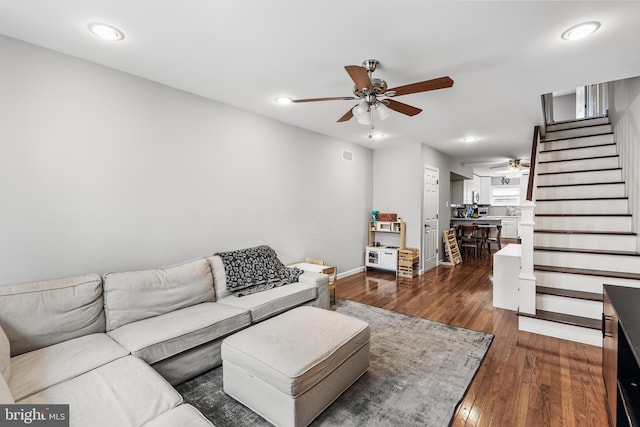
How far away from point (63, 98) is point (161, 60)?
2.67ft

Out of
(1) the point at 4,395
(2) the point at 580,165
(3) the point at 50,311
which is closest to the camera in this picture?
(1) the point at 4,395

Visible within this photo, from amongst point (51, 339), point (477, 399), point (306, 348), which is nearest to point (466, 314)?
point (477, 399)

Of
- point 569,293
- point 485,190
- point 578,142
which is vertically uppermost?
point 578,142

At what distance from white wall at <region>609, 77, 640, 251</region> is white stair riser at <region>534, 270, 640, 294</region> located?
599 mm

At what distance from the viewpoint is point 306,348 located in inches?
71.1

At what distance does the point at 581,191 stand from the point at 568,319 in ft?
6.75

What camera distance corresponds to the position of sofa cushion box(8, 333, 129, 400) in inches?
56.8

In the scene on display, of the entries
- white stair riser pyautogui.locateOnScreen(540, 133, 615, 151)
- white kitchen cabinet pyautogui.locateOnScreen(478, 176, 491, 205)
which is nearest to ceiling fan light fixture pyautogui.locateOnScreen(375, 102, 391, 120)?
white stair riser pyautogui.locateOnScreen(540, 133, 615, 151)

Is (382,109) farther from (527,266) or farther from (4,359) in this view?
(4,359)

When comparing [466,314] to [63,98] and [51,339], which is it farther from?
[63,98]

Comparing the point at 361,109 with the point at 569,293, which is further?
the point at 569,293

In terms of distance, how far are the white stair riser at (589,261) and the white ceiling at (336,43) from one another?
1.79 metres

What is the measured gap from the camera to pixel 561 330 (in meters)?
2.80

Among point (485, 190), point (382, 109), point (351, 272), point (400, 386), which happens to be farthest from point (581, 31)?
point (485, 190)
